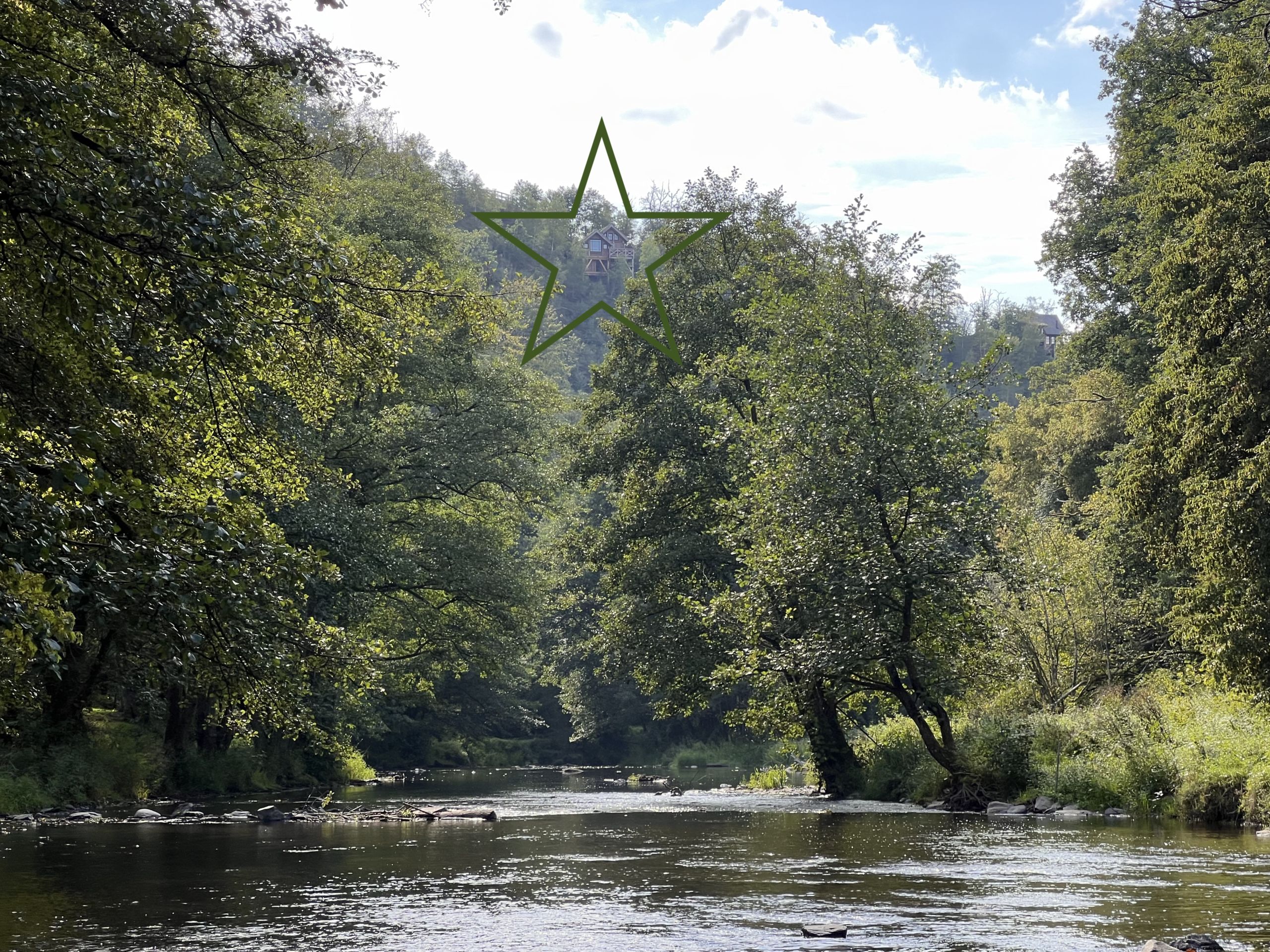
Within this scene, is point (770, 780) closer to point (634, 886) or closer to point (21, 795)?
point (21, 795)

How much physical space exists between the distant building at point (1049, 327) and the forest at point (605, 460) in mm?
91069

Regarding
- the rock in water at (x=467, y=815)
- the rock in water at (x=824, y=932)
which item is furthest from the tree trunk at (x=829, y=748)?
the rock in water at (x=824, y=932)

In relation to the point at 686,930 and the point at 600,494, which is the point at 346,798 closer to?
the point at 686,930

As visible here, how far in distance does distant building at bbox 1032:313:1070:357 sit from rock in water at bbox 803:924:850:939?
136963mm

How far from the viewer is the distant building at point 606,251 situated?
12469cm

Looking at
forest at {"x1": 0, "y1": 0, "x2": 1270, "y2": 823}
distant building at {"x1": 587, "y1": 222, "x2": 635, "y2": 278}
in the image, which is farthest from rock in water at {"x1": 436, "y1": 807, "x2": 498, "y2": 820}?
distant building at {"x1": 587, "y1": 222, "x2": 635, "y2": 278}

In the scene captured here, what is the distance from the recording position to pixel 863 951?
10539 millimetres

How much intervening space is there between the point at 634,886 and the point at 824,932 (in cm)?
453

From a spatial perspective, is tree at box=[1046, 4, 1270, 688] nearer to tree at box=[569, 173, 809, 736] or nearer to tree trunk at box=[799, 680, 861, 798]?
tree trunk at box=[799, 680, 861, 798]

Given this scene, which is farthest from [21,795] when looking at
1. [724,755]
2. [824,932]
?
[724,755]

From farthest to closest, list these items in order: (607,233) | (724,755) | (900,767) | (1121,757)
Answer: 1. (607,233)
2. (724,755)
3. (900,767)
4. (1121,757)

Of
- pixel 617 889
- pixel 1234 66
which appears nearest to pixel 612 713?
pixel 1234 66

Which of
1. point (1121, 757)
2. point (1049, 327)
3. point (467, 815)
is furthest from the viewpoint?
point (1049, 327)

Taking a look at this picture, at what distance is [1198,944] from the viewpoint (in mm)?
9914
